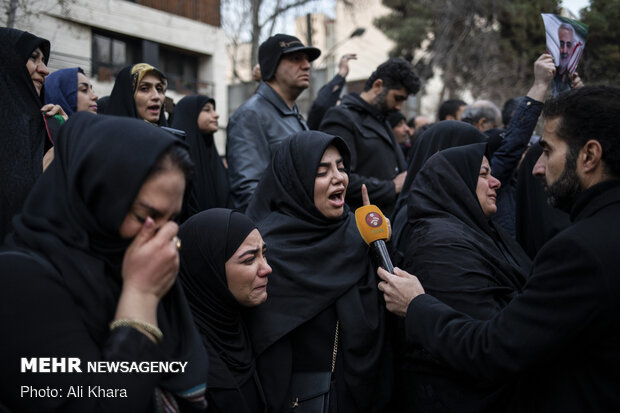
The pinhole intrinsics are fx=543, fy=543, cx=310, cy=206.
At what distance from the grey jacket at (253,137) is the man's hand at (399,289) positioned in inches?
72.2

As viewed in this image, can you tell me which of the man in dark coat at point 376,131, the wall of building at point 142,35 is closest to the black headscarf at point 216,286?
the man in dark coat at point 376,131

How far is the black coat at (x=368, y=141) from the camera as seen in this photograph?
4727 millimetres

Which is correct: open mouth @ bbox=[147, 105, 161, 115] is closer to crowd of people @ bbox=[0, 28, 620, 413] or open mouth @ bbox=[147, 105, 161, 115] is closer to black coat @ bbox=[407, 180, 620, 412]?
crowd of people @ bbox=[0, 28, 620, 413]

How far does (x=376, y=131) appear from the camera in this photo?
501cm

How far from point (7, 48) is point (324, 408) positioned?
2737 mm

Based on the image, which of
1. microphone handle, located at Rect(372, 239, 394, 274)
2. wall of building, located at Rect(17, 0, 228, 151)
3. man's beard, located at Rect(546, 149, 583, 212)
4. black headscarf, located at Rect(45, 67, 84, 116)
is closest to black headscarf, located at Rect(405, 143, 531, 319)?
microphone handle, located at Rect(372, 239, 394, 274)

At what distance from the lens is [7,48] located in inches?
125

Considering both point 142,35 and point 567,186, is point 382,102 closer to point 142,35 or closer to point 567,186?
point 567,186

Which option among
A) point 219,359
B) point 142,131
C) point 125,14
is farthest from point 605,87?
point 125,14

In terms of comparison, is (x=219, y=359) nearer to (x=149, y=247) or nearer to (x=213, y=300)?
(x=213, y=300)

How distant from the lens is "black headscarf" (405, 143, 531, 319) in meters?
2.78

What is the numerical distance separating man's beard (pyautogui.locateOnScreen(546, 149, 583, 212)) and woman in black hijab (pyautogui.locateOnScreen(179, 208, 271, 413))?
4.58ft

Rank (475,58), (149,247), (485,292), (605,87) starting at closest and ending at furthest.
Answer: (149,247)
(605,87)
(485,292)
(475,58)

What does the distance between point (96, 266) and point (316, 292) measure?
1.54 meters
